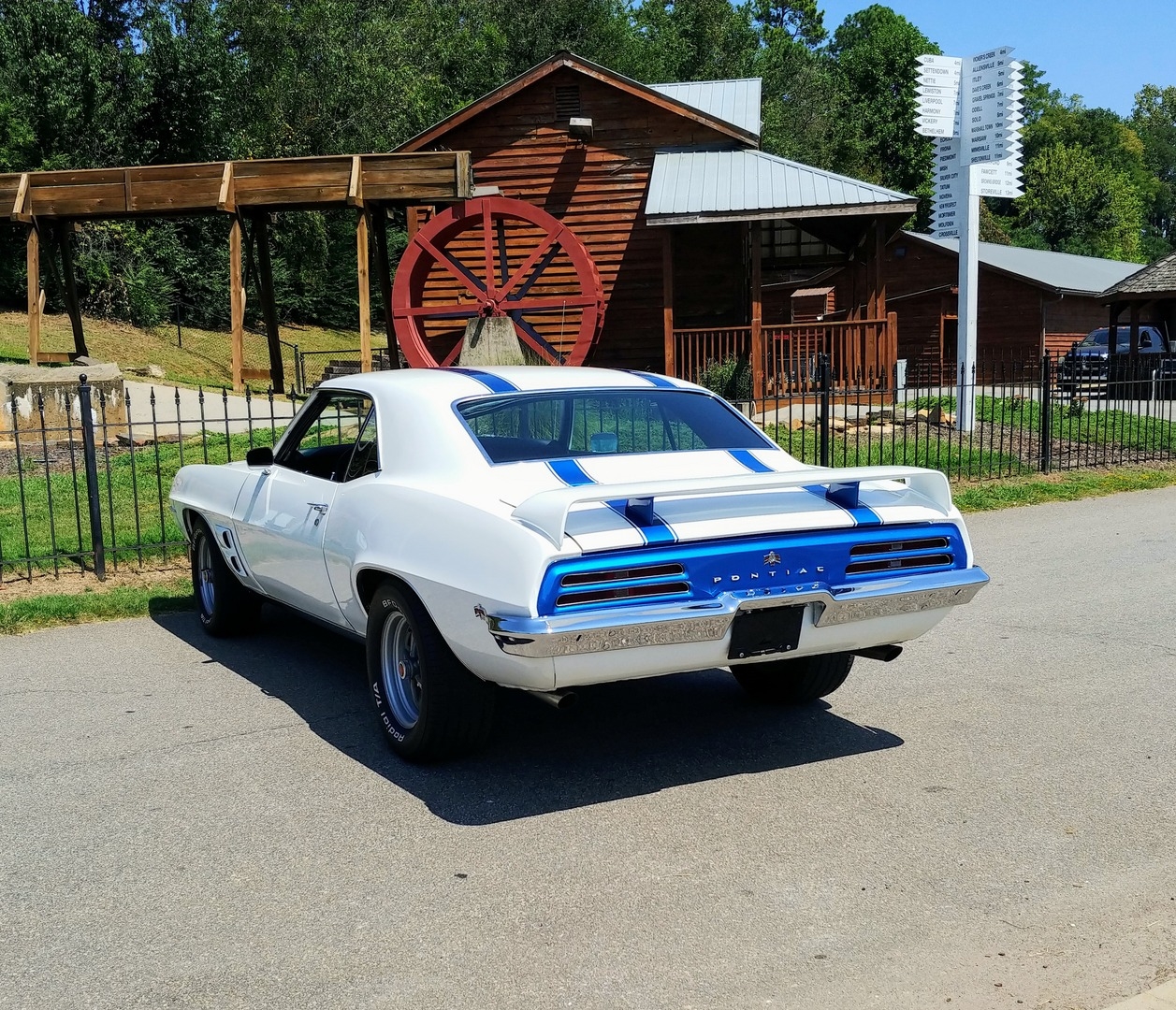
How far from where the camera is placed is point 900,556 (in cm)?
472

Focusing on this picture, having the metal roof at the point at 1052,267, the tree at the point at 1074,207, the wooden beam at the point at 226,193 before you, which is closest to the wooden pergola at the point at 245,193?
the wooden beam at the point at 226,193

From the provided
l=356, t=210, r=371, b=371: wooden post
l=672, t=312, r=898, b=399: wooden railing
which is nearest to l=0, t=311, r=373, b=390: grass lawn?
l=356, t=210, r=371, b=371: wooden post

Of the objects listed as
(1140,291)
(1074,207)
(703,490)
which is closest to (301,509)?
(703,490)

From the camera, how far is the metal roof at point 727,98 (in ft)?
75.6

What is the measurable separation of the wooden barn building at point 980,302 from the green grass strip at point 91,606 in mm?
31148

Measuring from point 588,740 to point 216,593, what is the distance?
9.56 feet

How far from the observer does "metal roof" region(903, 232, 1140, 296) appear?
3891 cm

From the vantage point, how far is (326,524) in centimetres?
545

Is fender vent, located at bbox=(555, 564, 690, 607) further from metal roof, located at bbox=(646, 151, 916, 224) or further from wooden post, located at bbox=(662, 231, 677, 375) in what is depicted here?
wooden post, located at bbox=(662, 231, 677, 375)

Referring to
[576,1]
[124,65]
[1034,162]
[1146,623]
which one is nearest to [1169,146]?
[1034,162]

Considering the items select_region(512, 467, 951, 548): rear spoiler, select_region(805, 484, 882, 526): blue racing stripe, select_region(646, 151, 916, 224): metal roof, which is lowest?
select_region(805, 484, 882, 526): blue racing stripe

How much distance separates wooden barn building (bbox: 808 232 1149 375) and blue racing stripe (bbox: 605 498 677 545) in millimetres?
34325

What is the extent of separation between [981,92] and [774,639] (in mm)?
15706

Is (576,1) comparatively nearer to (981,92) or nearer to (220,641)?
(981,92)
